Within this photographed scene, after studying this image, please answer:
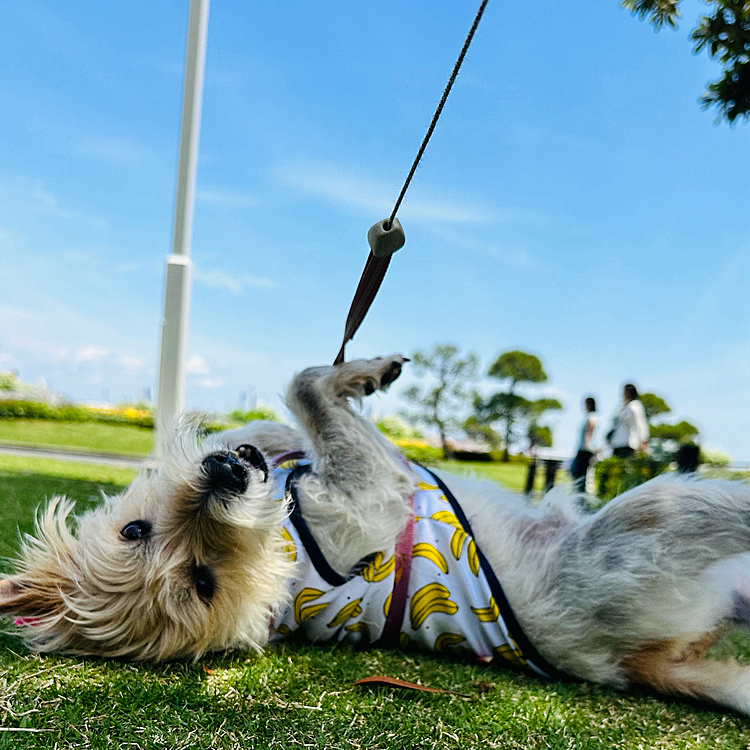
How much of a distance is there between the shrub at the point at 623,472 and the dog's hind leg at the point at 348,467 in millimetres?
6326

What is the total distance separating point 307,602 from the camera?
2.67m

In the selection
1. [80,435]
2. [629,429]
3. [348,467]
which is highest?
[629,429]

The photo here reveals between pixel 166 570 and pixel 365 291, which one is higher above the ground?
pixel 365 291

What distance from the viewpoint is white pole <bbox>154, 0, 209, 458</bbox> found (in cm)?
689

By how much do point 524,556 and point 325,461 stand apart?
946 mm

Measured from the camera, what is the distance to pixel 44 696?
6.42ft

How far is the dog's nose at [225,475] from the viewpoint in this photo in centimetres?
252

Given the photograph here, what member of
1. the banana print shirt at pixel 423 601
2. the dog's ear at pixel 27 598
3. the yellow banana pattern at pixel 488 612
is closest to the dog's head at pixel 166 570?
the dog's ear at pixel 27 598

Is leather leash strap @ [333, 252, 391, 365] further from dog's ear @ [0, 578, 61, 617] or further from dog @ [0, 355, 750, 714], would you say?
dog's ear @ [0, 578, 61, 617]

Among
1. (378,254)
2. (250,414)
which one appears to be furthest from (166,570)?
(250,414)

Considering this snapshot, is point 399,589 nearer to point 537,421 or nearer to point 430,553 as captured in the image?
point 430,553

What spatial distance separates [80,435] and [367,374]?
56.3ft

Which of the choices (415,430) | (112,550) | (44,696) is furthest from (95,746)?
(415,430)

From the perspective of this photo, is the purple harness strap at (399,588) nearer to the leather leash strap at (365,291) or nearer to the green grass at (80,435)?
the leather leash strap at (365,291)
